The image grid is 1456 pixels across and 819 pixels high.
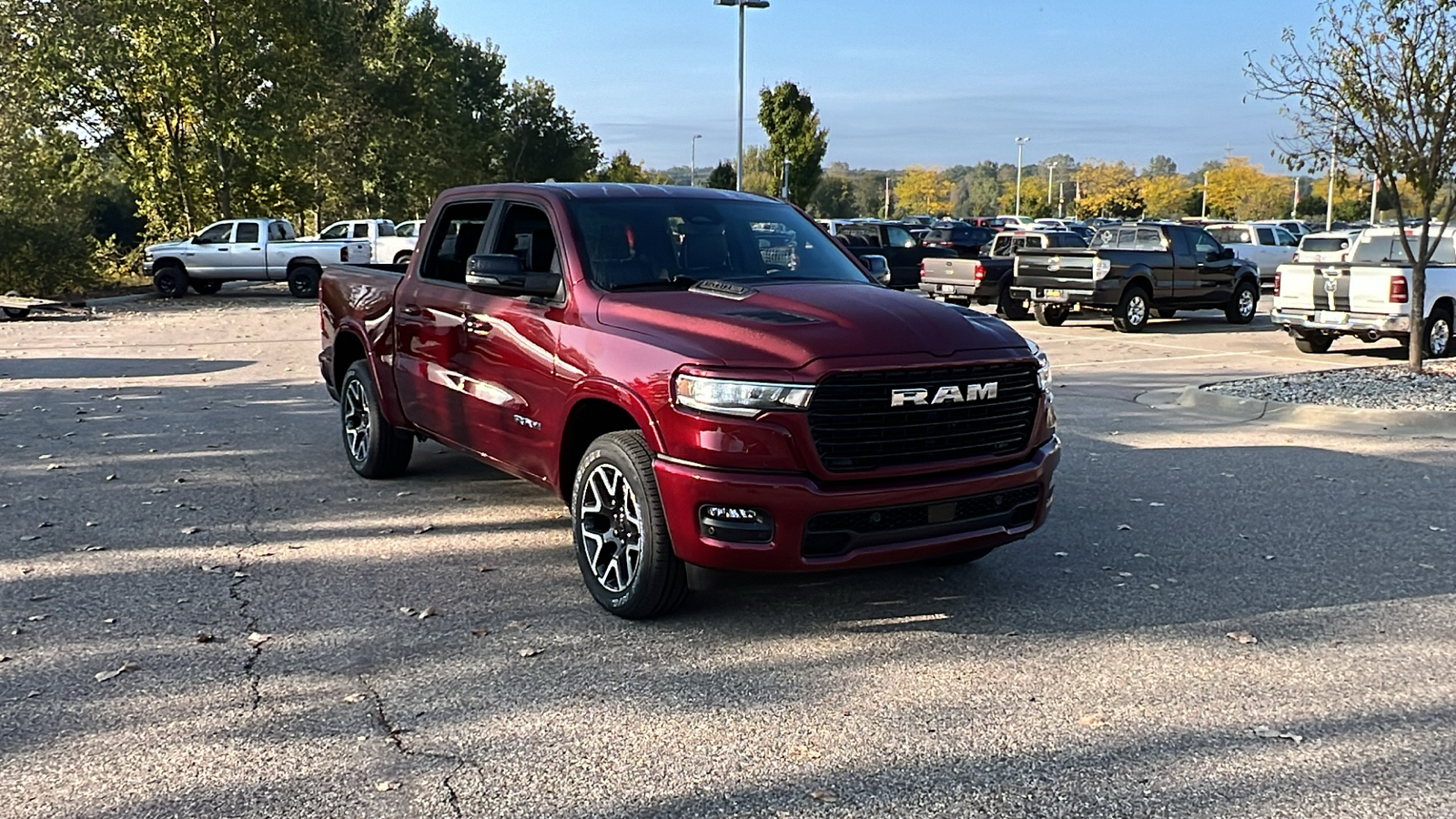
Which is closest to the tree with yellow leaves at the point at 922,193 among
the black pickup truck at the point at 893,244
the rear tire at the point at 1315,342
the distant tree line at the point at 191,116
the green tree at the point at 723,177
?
the green tree at the point at 723,177

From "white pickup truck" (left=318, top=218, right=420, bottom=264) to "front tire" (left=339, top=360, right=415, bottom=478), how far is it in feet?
68.5

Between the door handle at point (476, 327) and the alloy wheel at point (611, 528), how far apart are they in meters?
1.29

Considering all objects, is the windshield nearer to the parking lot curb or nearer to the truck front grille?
the truck front grille

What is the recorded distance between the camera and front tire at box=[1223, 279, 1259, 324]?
21.8m

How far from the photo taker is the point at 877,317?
16.5 feet

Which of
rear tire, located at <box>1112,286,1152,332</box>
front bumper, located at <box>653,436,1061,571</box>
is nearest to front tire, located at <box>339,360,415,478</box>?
front bumper, located at <box>653,436,1061,571</box>

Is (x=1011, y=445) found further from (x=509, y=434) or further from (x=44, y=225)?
(x=44, y=225)

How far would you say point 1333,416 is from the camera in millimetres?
10445

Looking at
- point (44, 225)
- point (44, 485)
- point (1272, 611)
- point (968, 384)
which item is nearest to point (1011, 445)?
point (968, 384)

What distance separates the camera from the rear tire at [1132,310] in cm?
2015

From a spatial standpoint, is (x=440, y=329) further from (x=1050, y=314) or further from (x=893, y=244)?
(x=893, y=244)

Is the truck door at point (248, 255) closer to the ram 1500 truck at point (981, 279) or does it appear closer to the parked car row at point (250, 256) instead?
the parked car row at point (250, 256)

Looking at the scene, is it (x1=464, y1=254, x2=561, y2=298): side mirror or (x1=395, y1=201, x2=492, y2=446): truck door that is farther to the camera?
(x1=395, y1=201, x2=492, y2=446): truck door

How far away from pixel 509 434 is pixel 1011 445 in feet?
8.02
